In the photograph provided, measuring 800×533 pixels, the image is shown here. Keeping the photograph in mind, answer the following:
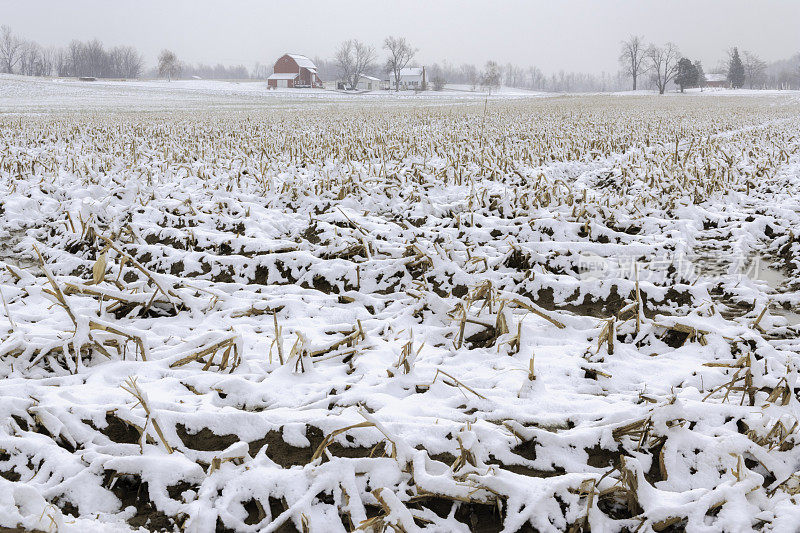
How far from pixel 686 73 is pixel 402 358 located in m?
97.2

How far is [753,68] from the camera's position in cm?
11638

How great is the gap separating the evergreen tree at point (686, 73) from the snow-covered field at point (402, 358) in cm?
8949

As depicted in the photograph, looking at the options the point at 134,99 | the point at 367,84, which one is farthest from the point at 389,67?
the point at 134,99

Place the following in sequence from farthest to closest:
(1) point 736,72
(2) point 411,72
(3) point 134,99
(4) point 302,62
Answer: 1. (2) point 411,72
2. (1) point 736,72
3. (4) point 302,62
4. (3) point 134,99

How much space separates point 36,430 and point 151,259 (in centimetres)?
343

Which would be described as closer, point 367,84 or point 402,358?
point 402,358

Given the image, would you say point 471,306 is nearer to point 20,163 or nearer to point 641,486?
point 641,486

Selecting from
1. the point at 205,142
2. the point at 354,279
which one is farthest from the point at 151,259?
the point at 205,142

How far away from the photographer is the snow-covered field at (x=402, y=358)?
236 cm

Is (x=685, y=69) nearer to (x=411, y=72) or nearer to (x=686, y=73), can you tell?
(x=686, y=73)

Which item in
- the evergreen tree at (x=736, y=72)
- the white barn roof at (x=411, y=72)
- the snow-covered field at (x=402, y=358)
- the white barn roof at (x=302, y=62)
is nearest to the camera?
the snow-covered field at (x=402, y=358)

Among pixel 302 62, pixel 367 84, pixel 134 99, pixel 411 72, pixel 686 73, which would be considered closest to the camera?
pixel 134 99

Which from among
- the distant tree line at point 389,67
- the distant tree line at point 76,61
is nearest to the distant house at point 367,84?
the distant tree line at point 389,67

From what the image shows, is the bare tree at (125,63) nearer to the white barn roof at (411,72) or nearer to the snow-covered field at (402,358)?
the white barn roof at (411,72)
